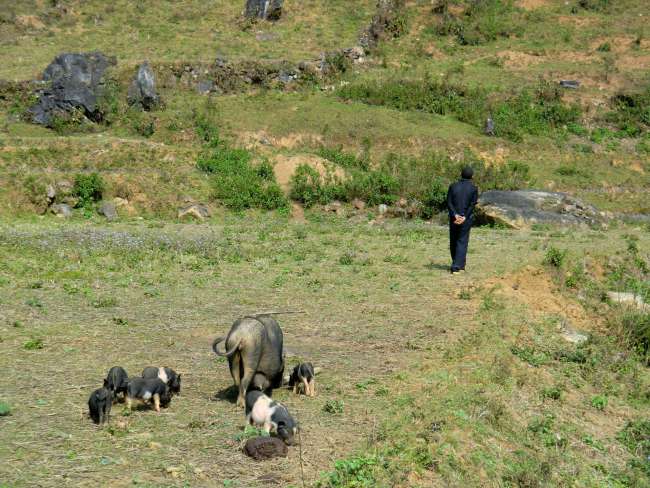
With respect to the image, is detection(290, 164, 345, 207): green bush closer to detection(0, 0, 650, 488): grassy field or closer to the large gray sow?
detection(0, 0, 650, 488): grassy field

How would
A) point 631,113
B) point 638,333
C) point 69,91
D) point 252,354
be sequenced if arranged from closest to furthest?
point 252,354, point 638,333, point 69,91, point 631,113

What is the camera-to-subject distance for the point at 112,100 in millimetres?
30953

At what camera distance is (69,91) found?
30500 millimetres

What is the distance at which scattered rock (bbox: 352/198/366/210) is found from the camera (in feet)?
84.1

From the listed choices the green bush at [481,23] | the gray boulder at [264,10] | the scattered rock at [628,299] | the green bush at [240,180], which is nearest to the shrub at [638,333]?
the scattered rock at [628,299]

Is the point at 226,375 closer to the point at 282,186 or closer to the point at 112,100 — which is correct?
the point at 282,186

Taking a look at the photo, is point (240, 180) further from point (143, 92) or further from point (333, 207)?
point (143, 92)

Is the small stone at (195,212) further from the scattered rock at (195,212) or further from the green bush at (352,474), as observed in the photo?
the green bush at (352,474)

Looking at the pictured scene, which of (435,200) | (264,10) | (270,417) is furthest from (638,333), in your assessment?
(264,10)

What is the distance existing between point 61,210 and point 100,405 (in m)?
17.0

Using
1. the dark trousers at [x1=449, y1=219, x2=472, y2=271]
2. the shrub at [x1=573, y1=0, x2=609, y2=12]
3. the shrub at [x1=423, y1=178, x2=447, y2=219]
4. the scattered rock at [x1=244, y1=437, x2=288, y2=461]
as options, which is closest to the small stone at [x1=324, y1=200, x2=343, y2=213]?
the shrub at [x1=423, y1=178, x2=447, y2=219]

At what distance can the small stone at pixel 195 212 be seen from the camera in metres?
23.5

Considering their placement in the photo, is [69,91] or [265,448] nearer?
Answer: [265,448]

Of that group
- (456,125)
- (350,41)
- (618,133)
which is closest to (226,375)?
(456,125)
